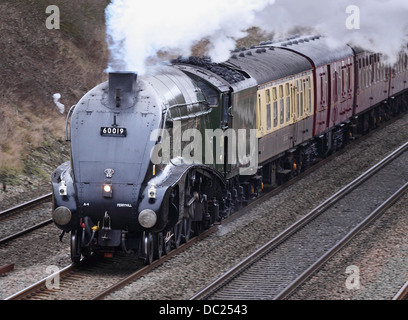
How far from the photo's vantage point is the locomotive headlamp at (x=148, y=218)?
546 inches

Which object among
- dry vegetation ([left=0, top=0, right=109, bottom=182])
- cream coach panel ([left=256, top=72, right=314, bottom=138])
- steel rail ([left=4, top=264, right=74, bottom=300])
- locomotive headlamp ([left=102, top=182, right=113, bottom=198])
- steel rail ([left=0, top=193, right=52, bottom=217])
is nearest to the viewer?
steel rail ([left=4, top=264, right=74, bottom=300])

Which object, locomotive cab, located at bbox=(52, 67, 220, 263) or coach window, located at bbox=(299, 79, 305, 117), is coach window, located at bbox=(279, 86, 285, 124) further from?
locomotive cab, located at bbox=(52, 67, 220, 263)

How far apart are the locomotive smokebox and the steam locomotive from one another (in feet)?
0.06

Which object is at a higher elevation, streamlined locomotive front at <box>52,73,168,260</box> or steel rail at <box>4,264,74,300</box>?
streamlined locomotive front at <box>52,73,168,260</box>

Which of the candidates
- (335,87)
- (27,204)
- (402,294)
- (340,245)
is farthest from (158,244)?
(335,87)

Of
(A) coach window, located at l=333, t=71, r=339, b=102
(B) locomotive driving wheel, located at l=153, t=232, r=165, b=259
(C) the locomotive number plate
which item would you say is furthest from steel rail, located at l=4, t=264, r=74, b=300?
(A) coach window, located at l=333, t=71, r=339, b=102

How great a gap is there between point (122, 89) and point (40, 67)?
16.6 m

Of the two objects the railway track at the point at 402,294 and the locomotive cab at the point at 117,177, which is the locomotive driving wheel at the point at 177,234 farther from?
the railway track at the point at 402,294

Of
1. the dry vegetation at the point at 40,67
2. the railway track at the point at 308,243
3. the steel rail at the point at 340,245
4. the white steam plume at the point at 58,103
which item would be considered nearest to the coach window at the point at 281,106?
the railway track at the point at 308,243

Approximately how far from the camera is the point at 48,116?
27.1 m

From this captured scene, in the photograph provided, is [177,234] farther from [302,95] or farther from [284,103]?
[302,95]

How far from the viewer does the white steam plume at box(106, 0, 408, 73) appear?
53.7 feet

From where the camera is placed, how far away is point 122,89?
14.4 m
